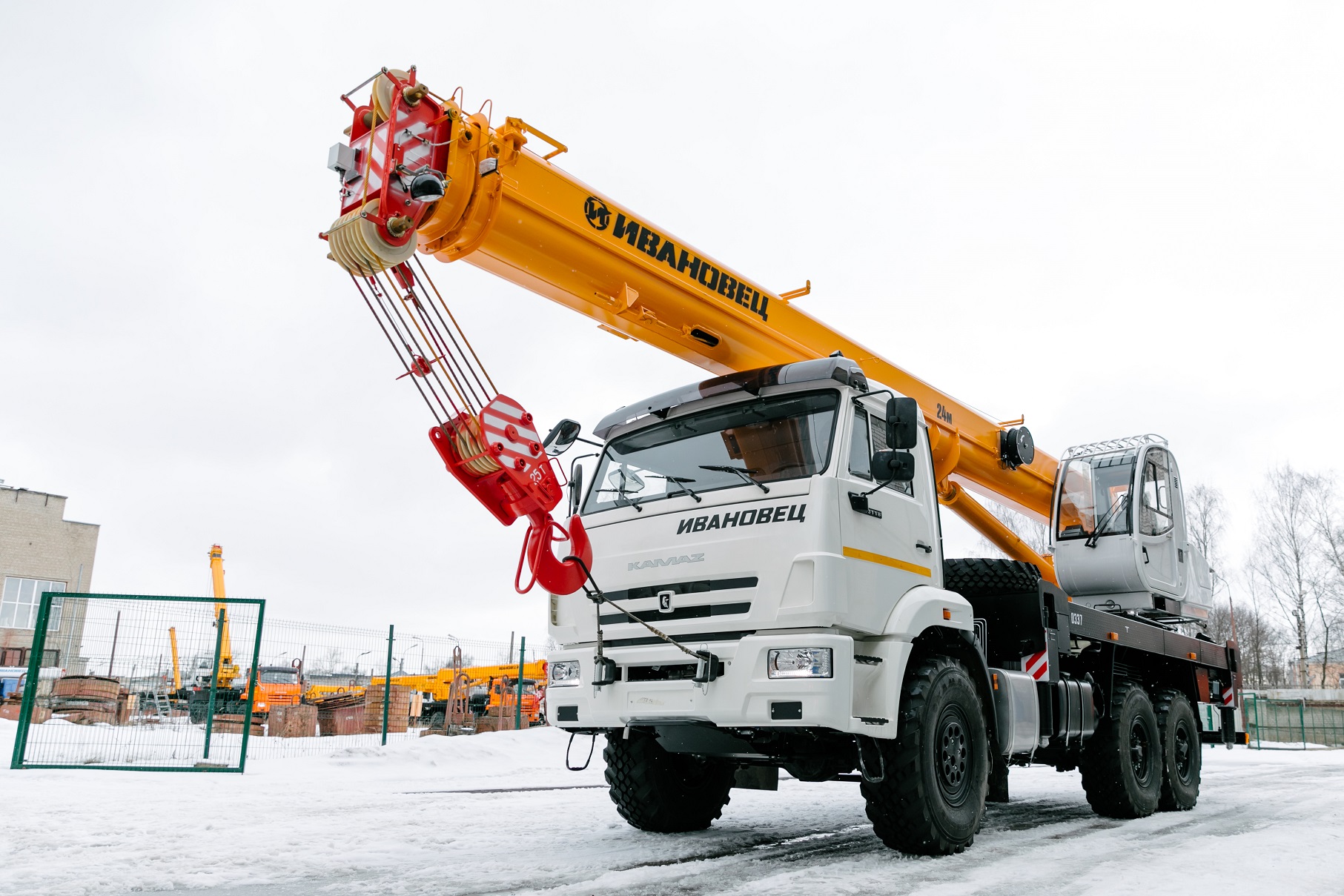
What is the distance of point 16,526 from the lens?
40.2m

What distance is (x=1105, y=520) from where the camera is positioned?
10281 mm

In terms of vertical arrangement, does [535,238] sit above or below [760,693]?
above

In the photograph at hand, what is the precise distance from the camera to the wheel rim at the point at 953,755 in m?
6.02

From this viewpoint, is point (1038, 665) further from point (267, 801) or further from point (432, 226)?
point (267, 801)

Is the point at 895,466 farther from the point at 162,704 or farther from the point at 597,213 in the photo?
the point at 162,704

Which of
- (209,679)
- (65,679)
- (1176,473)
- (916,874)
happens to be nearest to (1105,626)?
(1176,473)

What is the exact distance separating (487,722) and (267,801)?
32.8 ft

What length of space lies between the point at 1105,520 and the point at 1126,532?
10.2 inches

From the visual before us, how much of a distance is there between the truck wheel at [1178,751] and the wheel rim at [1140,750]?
229 millimetres

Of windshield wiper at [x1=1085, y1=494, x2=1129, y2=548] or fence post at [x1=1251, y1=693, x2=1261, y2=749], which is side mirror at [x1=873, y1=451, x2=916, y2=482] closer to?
windshield wiper at [x1=1085, y1=494, x2=1129, y2=548]

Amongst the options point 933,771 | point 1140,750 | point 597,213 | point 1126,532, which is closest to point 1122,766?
point 1140,750

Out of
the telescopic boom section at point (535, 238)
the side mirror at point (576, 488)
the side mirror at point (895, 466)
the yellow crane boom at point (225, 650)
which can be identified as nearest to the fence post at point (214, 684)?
the yellow crane boom at point (225, 650)

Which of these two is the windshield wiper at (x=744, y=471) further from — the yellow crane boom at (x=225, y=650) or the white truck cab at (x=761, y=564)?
the yellow crane boom at (x=225, y=650)

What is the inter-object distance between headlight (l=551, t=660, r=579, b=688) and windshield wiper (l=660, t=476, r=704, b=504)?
129 cm
